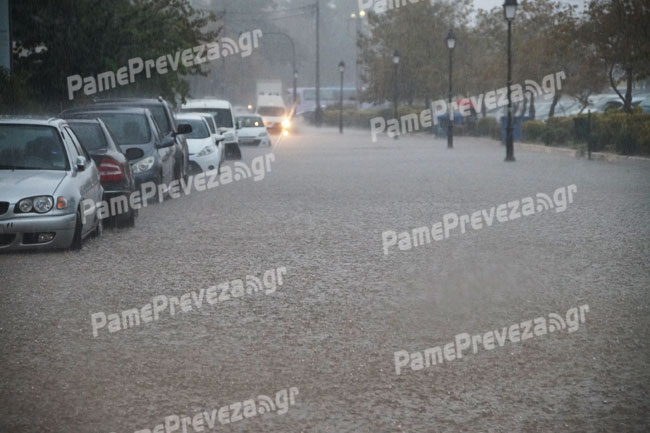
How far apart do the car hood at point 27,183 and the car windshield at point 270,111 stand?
5683 cm

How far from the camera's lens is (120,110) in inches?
700

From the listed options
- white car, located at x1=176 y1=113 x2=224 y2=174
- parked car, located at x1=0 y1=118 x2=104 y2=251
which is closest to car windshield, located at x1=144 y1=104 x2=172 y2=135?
white car, located at x1=176 y1=113 x2=224 y2=174

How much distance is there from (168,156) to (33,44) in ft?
31.8

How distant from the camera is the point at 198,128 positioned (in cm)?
2547

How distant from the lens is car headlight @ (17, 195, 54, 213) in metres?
11.4

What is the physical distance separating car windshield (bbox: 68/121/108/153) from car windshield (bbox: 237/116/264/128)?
3001 centimetres

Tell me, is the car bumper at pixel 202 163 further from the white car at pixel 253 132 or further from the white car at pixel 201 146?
the white car at pixel 253 132

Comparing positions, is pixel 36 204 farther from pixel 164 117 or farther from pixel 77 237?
pixel 164 117

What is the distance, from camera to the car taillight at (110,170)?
1428cm

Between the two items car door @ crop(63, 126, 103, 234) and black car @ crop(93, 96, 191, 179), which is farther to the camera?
black car @ crop(93, 96, 191, 179)
